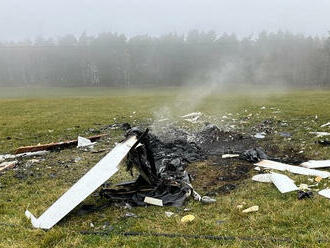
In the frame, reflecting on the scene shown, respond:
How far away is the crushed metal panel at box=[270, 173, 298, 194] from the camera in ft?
19.6

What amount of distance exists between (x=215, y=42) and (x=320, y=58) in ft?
80.0

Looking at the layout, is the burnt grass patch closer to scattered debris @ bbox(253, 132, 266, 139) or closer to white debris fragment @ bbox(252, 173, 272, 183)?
scattered debris @ bbox(253, 132, 266, 139)

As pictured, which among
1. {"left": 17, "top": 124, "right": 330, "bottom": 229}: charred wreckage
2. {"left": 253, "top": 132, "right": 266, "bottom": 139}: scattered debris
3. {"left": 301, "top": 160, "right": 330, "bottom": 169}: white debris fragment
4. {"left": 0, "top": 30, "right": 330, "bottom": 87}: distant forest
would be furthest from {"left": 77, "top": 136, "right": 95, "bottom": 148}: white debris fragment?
{"left": 0, "top": 30, "right": 330, "bottom": 87}: distant forest

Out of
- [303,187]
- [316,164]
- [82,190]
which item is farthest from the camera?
[316,164]

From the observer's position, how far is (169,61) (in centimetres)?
8125

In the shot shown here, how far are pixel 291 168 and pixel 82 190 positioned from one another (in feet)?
15.7

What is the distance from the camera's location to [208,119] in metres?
16.0

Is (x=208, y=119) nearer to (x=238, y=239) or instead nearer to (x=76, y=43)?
(x=238, y=239)

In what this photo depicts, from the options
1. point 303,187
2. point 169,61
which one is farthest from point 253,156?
point 169,61

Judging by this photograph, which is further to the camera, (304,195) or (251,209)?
(304,195)

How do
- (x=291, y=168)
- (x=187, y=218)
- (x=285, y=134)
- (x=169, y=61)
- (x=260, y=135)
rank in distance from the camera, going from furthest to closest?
(x=169, y=61), (x=260, y=135), (x=285, y=134), (x=291, y=168), (x=187, y=218)

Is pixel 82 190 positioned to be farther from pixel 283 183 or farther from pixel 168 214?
pixel 283 183

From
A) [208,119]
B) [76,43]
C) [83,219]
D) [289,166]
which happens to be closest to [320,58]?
[208,119]

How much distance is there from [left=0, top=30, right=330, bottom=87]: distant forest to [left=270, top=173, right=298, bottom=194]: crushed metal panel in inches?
1746
